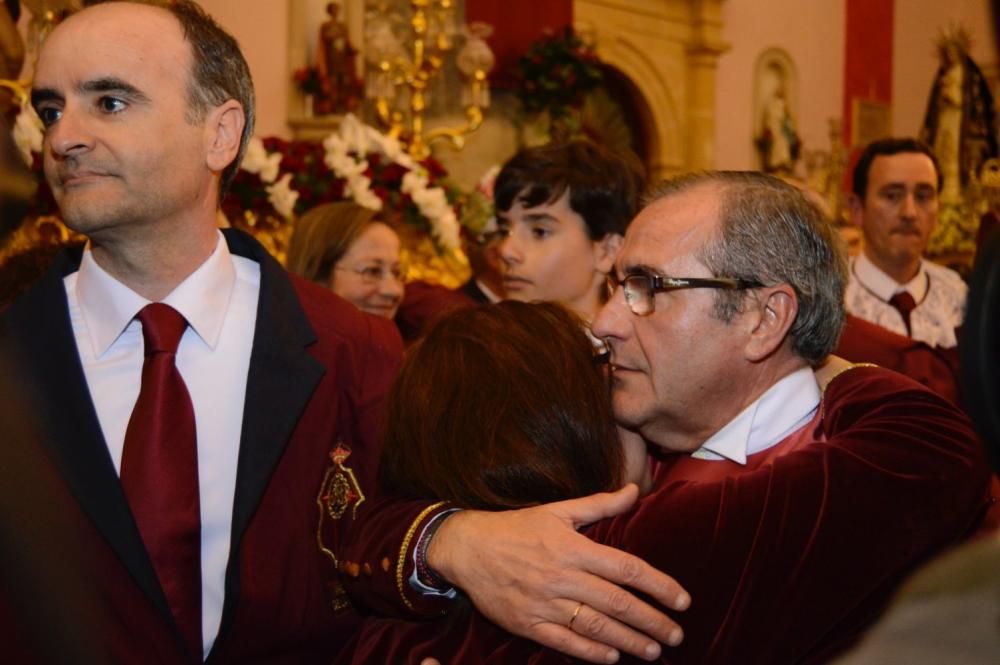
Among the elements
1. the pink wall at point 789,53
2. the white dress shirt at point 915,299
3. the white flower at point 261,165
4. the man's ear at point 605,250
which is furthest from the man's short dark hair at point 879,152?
the pink wall at point 789,53

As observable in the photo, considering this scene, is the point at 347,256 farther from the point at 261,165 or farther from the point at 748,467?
the point at 748,467

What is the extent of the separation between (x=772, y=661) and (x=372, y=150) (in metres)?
3.75

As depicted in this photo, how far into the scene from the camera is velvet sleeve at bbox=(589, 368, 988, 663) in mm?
1568

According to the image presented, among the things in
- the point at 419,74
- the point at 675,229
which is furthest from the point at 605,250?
the point at 419,74

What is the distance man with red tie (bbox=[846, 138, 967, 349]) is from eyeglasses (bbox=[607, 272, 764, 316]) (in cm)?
256

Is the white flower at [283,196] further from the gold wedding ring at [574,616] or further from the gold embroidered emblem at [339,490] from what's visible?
the gold wedding ring at [574,616]

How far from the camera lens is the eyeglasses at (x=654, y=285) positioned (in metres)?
1.94

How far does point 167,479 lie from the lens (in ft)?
6.35

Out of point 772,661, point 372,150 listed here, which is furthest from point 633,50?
point 772,661

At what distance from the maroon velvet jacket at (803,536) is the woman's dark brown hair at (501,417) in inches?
4.8

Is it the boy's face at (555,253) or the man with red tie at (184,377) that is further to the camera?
the boy's face at (555,253)

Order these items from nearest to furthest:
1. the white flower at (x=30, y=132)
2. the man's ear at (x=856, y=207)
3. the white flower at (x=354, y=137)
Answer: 1. the white flower at (x=30, y=132)
2. the man's ear at (x=856, y=207)
3. the white flower at (x=354, y=137)

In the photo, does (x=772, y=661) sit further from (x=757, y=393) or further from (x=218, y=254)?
(x=218, y=254)

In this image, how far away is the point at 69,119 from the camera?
2066mm
